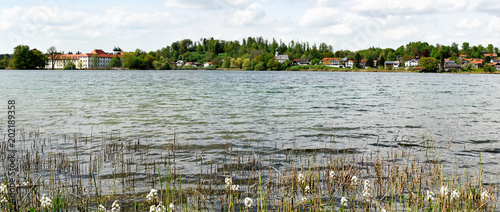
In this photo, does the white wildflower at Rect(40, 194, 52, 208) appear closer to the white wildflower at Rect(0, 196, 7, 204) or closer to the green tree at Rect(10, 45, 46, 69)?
the white wildflower at Rect(0, 196, 7, 204)

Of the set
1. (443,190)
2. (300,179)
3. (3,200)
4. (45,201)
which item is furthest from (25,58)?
(443,190)

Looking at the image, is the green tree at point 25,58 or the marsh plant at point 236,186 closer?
the marsh plant at point 236,186

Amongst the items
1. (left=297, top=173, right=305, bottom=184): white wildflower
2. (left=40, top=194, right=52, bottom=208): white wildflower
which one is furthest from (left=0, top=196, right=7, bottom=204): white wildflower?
(left=297, top=173, right=305, bottom=184): white wildflower

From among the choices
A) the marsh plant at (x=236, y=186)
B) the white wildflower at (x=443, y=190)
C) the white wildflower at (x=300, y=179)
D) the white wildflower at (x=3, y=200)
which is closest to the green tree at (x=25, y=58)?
the marsh plant at (x=236, y=186)

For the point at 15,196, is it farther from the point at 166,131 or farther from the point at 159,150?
the point at 166,131

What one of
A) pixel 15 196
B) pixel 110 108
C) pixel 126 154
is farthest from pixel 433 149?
pixel 110 108

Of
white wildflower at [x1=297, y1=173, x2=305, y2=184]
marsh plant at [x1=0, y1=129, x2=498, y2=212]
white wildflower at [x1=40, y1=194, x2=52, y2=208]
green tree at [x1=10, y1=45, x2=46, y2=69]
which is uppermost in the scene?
green tree at [x1=10, y1=45, x2=46, y2=69]

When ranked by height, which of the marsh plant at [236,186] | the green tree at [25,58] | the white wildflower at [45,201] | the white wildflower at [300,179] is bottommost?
the marsh plant at [236,186]

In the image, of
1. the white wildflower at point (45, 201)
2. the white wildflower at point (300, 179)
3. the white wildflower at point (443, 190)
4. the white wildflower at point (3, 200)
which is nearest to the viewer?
the white wildflower at point (45, 201)

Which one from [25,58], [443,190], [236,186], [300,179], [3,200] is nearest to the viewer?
[3,200]

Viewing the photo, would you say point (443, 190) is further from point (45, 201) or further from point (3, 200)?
point (3, 200)

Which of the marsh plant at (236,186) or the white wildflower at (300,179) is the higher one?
the white wildflower at (300,179)

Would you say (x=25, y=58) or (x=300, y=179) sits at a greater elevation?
(x=25, y=58)

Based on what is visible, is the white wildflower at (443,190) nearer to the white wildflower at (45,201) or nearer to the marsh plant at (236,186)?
the marsh plant at (236,186)
